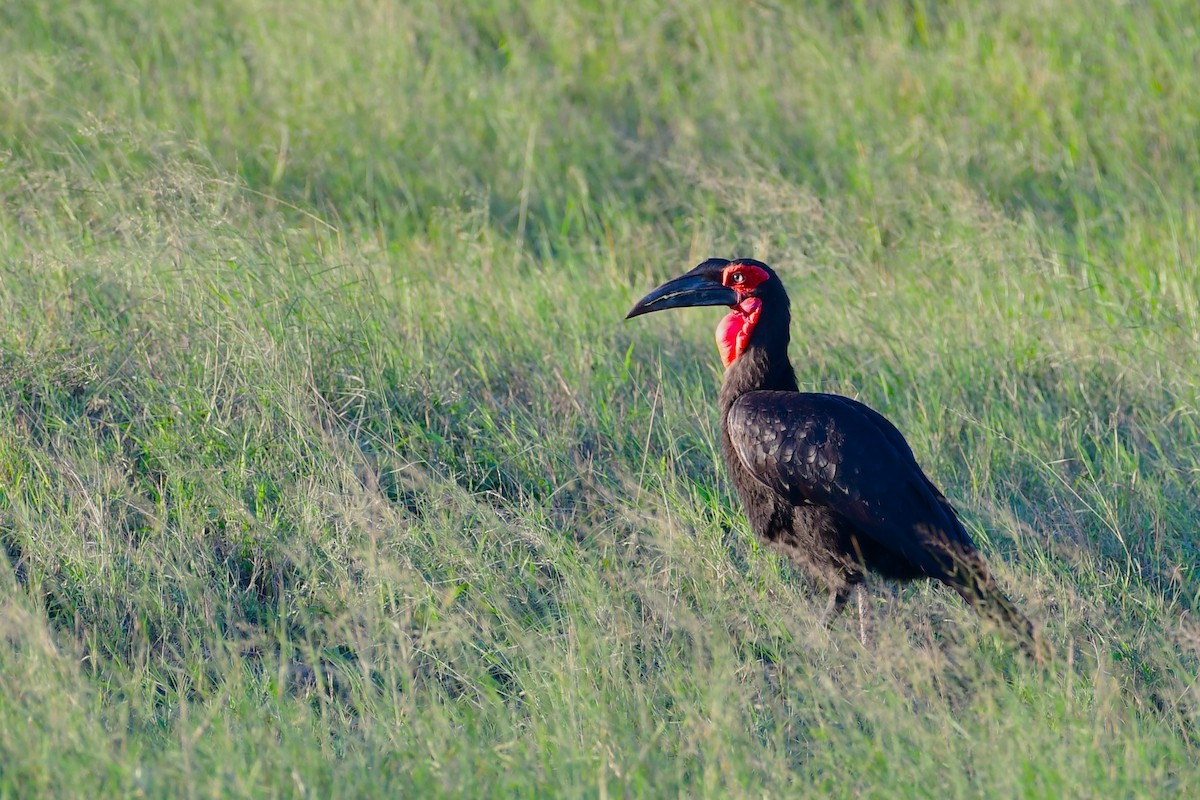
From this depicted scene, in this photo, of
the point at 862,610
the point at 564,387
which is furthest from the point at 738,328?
the point at 862,610

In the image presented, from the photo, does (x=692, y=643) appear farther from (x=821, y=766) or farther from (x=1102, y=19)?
(x=1102, y=19)

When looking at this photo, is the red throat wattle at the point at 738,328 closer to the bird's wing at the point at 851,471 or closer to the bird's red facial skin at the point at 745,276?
the bird's red facial skin at the point at 745,276

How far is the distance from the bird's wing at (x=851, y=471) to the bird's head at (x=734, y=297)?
29cm

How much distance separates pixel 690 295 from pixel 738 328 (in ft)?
0.58

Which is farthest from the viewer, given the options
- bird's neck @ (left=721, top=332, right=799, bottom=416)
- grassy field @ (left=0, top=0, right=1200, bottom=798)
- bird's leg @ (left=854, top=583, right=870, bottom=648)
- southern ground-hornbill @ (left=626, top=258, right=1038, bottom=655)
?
bird's neck @ (left=721, top=332, right=799, bottom=416)

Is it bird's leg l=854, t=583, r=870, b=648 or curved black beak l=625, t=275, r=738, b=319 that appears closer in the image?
bird's leg l=854, t=583, r=870, b=648

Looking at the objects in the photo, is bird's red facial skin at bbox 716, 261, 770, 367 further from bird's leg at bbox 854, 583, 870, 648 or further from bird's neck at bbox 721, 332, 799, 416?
bird's leg at bbox 854, 583, 870, 648

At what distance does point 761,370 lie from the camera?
13.6ft

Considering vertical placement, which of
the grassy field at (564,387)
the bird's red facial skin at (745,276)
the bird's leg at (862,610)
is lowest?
the bird's leg at (862,610)

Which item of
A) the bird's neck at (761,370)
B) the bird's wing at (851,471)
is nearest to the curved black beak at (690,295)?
the bird's neck at (761,370)

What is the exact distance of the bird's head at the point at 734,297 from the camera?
4137 millimetres

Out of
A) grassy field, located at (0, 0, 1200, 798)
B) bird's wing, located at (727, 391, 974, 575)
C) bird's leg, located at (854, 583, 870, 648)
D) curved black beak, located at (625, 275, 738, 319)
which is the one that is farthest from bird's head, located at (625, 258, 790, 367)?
bird's leg, located at (854, 583, 870, 648)

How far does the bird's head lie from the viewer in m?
4.14

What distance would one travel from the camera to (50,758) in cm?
277
